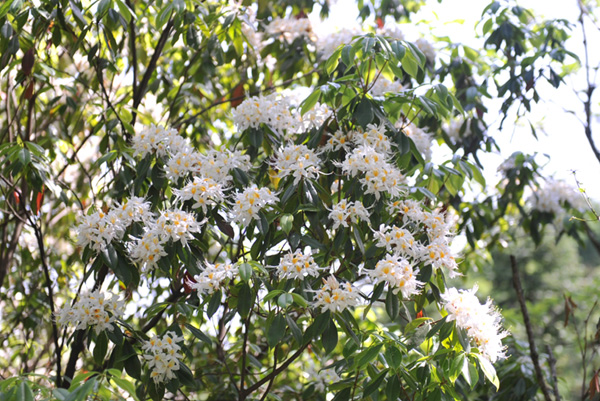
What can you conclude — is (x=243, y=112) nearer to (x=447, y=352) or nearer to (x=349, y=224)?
(x=349, y=224)

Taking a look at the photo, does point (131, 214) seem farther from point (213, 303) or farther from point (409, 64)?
point (409, 64)

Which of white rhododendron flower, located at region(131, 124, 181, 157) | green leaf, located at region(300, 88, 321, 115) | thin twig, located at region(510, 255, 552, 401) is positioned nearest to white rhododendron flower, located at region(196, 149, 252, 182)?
white rhododendron flower, located at region(131, 124, 181, 157)

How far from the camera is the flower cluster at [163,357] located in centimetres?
151

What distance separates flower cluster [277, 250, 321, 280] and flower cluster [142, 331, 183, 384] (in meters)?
0.34

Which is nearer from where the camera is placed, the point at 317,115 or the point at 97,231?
the point at 97,231

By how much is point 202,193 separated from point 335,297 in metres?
0.48

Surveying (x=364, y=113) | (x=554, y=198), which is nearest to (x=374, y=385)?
(x=364, y=113)

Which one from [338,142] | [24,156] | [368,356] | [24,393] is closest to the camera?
[24,393]

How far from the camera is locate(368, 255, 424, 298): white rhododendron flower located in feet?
4.74

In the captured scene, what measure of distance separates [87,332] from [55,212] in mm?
1353

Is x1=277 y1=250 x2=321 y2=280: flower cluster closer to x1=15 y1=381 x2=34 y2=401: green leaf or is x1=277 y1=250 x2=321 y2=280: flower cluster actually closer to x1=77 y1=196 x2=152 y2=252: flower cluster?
x1=77 y1=196 x2=152 y2=252: flower cluster

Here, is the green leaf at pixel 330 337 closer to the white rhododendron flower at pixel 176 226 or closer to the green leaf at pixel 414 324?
the green leaf at pixel 414 324

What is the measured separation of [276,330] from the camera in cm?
141

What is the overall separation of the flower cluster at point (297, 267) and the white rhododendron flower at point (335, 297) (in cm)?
5
